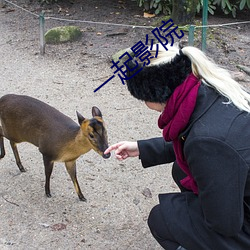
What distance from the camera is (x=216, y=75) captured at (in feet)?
6.25

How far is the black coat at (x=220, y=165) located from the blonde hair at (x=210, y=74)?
0.03m

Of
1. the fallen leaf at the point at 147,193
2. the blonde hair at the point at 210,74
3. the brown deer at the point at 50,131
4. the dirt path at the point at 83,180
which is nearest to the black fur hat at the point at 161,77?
the blonde hair at the point at 210,74

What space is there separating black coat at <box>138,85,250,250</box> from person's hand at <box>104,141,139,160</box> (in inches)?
22.5

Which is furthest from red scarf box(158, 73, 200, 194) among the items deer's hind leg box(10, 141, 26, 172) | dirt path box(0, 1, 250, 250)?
deer's hind leg box(10, 141, 26, 172)

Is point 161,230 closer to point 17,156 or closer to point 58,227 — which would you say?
point 58,227

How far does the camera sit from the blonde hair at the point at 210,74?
73.9 inches

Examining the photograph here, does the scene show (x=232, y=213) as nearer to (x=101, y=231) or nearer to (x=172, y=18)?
(x=101, y=231)

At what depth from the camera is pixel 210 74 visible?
1.90 metres

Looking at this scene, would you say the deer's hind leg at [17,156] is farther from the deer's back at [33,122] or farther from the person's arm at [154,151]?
the person's arm at [154,151]

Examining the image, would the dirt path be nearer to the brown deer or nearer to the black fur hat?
the brown deer

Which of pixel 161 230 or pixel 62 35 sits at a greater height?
pixel 161 230

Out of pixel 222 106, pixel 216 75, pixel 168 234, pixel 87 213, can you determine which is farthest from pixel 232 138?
pixel 87 213

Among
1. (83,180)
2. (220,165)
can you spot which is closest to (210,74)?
(220,165)

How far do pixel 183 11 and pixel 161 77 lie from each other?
4.71 meters
